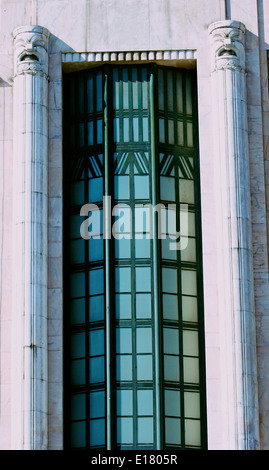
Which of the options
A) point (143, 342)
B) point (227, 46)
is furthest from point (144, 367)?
point (227, 46)

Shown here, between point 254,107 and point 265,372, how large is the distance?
22.5 ft

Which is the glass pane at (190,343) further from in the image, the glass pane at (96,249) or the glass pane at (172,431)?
the glass pane at (96,249)

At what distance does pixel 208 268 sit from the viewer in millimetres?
52812

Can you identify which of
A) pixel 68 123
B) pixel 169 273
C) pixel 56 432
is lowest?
pixel 56 432

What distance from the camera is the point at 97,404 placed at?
5231 centimetres

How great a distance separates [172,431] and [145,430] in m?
0.66

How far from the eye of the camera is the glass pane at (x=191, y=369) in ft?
172

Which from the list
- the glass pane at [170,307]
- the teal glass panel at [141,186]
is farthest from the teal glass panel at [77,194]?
the glass pane at [170,307]

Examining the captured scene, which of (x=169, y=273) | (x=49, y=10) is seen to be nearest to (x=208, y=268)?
(x=169, y=273)

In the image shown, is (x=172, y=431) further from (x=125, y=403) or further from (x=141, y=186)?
(x=141, y=186)

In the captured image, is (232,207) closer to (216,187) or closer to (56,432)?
(216,187)

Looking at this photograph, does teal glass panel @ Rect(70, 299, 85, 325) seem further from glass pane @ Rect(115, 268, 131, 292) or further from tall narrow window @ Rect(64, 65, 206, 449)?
glass pane @ Rect(115, 268, 131, 292)

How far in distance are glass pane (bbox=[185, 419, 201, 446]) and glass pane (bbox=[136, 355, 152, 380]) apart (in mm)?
1477

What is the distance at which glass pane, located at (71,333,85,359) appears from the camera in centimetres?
5281
